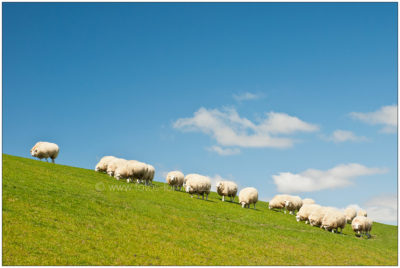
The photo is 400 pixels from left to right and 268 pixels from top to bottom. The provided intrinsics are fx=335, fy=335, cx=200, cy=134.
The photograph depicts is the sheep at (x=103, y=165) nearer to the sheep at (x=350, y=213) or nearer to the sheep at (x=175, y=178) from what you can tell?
the sheep at (x=175, y=178)

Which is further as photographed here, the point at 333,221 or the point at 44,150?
the point at 44,150

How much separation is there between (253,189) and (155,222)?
18.8 m

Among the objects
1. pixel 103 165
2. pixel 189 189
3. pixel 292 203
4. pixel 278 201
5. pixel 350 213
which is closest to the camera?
pixel 189 189

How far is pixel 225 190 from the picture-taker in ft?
132

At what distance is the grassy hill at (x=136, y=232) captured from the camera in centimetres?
1605

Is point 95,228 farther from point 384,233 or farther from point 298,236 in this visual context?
point 384,233

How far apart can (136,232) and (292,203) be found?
92.8ft

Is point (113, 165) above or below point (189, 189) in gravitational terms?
above

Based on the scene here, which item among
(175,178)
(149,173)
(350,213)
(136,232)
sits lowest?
(136,232)

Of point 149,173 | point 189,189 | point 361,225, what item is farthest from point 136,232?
point 361,225

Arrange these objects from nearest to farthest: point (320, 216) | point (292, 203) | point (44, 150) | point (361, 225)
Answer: point (320, 216)
point (361, 225)
point (292, 203)
point (44, 150)

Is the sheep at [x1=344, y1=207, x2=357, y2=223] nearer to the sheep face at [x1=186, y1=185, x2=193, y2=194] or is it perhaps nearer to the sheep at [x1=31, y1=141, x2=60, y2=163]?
the sheep face at [x1=186, y1=185, x2=193, y2=194]

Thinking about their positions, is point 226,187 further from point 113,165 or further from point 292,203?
point 113,165

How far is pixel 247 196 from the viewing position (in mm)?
38250
